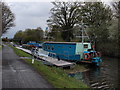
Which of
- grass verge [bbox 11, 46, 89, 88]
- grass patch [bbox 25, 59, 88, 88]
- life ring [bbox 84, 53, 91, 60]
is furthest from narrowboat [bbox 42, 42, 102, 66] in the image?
grass patch [bbox 25, 59, 88, 88]

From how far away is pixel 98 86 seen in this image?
1352 centimetres

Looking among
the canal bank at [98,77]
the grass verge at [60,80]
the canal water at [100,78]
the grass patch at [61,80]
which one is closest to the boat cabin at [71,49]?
the canal bank at [98,77]

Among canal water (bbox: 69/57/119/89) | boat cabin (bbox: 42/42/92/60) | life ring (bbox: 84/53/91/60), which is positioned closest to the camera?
canal water (bbox: 69/57/119/89)

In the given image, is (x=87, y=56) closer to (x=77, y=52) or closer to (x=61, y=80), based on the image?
(x=77, y=52)

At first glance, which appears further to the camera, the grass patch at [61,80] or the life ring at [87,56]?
the life ring at [87,56]

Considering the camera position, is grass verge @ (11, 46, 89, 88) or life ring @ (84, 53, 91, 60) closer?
grass verge @ (11, 46, 89, 88)

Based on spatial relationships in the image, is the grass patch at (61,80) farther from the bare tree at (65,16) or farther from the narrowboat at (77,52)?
the bare tree at (65,16)

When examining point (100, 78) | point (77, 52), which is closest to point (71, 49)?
point (77, 52)

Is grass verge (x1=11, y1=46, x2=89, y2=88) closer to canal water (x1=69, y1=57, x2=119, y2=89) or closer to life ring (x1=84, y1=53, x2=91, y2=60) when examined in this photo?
canal water (x1=69, y1=57, x2=119, y2=89)

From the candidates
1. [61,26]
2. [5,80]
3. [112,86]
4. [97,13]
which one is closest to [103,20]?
[97,13]


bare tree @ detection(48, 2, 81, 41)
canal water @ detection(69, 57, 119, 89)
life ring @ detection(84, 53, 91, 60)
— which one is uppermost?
bare tree @ detection(48, 2, 81, 41)

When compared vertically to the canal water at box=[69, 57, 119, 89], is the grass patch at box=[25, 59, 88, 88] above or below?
above

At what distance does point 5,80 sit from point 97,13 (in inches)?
1614

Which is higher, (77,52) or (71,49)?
(71,49)
